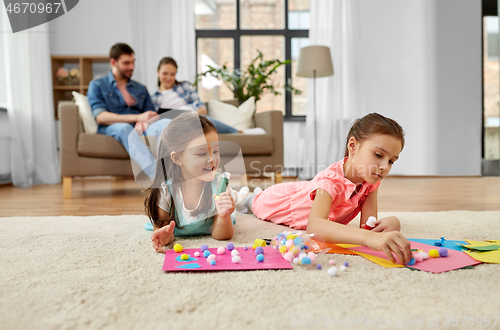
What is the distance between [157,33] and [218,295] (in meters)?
3.65

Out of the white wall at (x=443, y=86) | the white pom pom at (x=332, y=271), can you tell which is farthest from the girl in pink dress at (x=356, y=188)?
the white wall at (x=443, y=86)

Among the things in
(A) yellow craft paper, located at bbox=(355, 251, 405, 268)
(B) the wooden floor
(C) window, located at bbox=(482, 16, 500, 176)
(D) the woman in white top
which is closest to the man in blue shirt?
(D) the woman in white top

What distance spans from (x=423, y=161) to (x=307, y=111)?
131 cm

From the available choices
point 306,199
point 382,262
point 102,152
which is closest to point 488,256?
point 382,262

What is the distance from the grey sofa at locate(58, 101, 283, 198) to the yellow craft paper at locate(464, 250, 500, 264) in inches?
57.9

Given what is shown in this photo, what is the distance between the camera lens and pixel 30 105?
10.5 ft

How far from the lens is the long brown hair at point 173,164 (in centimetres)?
98

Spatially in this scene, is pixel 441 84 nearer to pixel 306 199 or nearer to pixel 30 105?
pixel 306 199

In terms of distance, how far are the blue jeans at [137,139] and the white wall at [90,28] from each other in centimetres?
196

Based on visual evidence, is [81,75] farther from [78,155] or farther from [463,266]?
[463,266]

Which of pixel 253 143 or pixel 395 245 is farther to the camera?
pixel 253 143

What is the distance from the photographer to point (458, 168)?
3707 millimetres

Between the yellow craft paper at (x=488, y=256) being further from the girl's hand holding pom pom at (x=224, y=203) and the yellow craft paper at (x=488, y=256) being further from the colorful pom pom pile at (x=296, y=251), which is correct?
the girl's hand holding pom pom at (x=224, y=203)

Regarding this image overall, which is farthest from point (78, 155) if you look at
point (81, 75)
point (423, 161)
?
point (423, 161)
